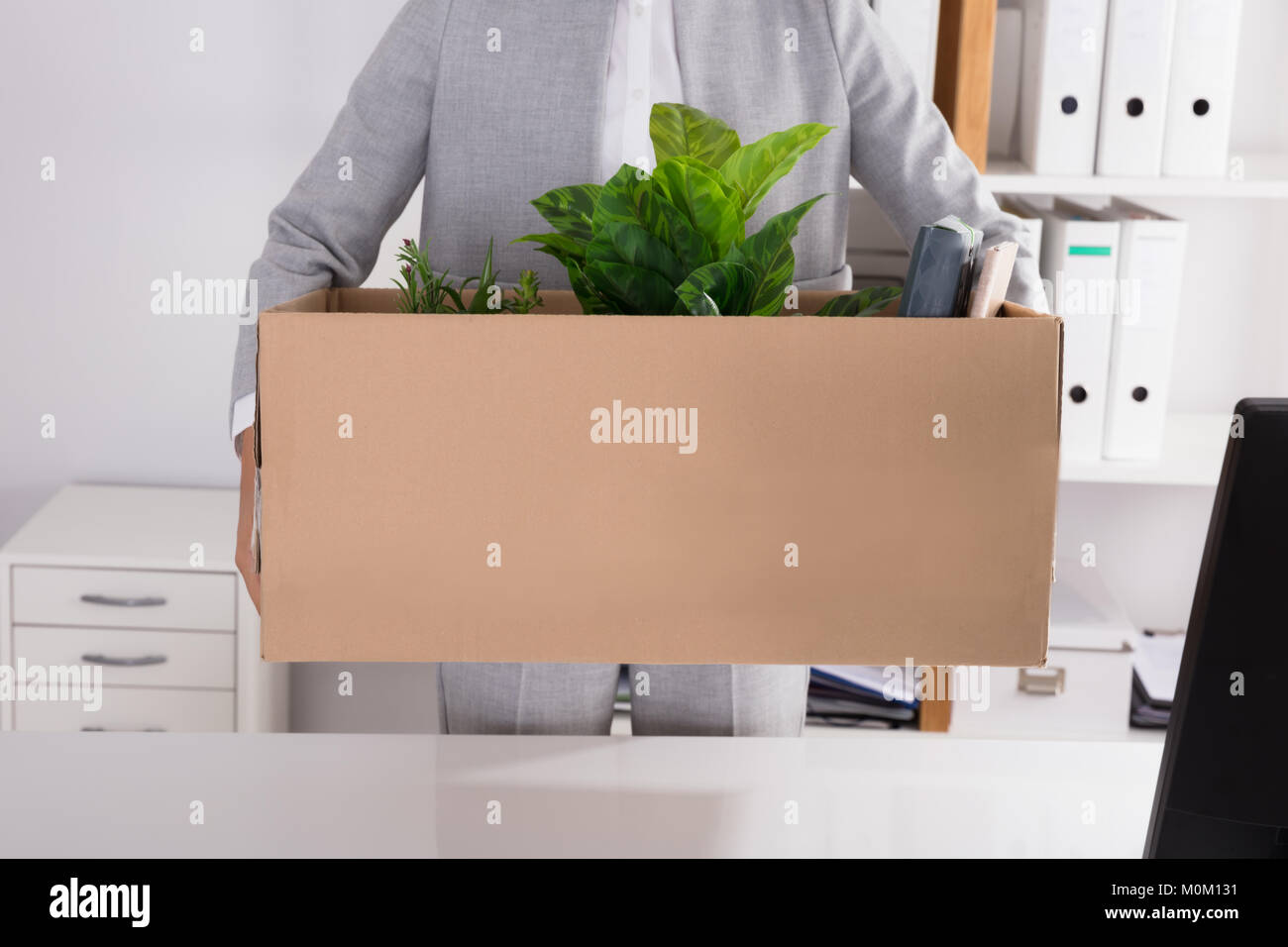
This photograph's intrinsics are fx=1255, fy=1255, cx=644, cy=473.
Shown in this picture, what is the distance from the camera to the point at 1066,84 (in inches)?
69.8

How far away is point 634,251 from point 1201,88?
1334mm

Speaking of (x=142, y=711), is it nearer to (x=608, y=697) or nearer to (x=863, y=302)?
(x=608, y=697)

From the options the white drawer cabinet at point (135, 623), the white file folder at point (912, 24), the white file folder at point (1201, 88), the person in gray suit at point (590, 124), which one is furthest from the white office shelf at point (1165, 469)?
the white drawer cabinet at point (135, 623)

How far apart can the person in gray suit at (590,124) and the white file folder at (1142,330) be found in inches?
27.4

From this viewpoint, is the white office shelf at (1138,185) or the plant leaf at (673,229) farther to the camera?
the white office shelf at (1138,185)

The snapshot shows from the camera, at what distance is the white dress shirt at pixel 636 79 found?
125 centimetres

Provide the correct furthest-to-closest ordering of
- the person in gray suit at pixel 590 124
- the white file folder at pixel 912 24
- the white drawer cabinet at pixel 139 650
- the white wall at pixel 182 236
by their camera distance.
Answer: the white wall at pixel 182 236 → the white drawer cabinet at pixel 139 650 → the white file folder at pixel 912 24 → the person in gray suit at pixel 590 124

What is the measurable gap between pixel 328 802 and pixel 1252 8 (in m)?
1.96

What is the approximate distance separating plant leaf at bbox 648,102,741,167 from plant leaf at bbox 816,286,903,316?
0.41 feet

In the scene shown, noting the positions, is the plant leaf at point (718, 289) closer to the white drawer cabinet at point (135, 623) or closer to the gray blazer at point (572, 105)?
the gray blazer at point (572, 105)

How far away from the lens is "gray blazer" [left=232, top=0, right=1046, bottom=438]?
122cm
